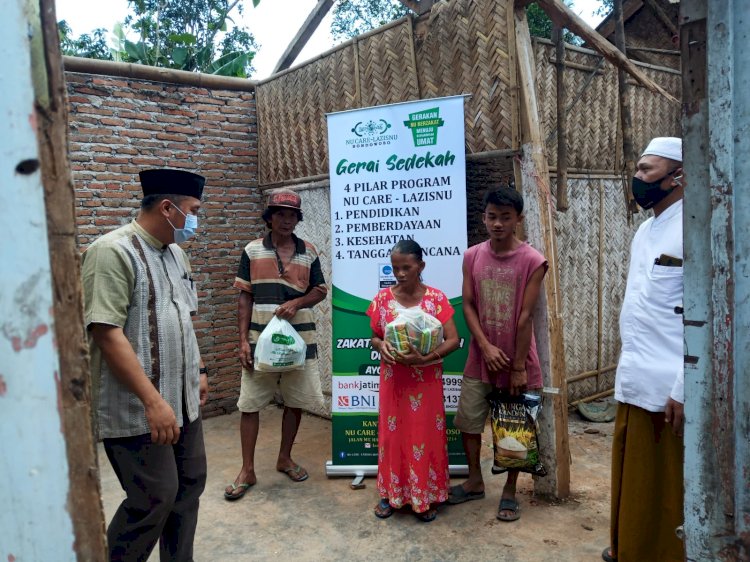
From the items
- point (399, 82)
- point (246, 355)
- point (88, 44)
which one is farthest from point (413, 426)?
point (88, 44)

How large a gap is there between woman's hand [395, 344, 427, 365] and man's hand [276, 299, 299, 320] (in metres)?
0.98

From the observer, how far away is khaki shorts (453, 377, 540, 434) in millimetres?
3715

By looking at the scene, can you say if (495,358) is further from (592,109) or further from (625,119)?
(592,109)

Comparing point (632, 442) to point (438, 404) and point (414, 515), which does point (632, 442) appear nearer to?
point (438, 404)

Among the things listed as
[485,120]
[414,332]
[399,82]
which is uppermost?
[399,82]

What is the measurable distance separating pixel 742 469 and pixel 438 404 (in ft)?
8.06

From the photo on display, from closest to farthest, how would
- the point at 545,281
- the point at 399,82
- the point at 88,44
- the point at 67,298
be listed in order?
the point at 67,298 → the point at 545,281 → the point at 399,82 → the point at 88,44

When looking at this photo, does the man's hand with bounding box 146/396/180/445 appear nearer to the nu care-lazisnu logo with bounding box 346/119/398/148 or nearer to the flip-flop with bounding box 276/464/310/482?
the flip-flop with bounding box 276/464/310/482

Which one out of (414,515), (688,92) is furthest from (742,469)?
(414,515)

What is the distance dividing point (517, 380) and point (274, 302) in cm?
178

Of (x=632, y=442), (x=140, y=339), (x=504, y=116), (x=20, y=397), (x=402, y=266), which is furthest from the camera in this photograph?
(x=504, y=116)

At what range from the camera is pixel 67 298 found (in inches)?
42.3

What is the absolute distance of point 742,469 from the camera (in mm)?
1252

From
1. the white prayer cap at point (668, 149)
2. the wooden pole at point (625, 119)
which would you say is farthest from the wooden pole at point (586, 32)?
the white prayer cap at point (668, 149)
